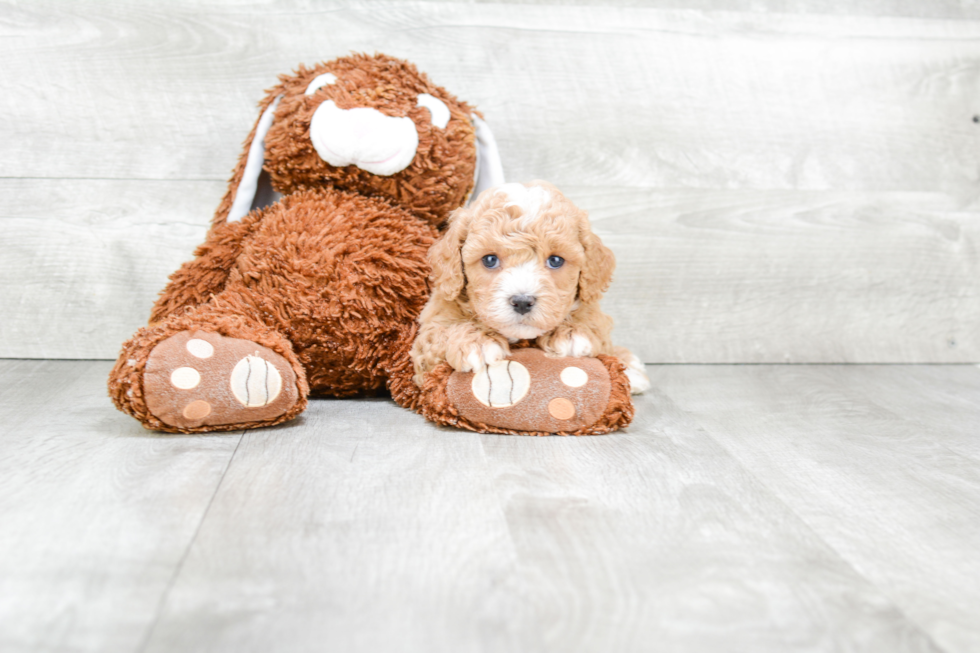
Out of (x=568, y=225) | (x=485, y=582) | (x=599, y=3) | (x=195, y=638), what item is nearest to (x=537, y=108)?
(x=599, y=3)

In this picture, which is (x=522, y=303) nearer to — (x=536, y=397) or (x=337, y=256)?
(x=536, y=397)

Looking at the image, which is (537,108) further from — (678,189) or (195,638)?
(195,638)

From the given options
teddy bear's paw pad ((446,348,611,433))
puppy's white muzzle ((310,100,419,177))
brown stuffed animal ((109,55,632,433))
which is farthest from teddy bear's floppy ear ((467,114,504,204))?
teddy bear's paw pad ((446,348,611,433))

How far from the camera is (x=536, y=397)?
0.97 meters

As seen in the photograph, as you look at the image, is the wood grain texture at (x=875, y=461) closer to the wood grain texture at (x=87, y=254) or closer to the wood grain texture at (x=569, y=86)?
the wood grain texture at (x=569, y=86)

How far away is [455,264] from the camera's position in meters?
0.99

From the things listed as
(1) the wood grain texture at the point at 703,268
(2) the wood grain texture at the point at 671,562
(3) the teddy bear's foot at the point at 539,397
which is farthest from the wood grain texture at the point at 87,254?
(2) the wood grain texture at the point at 671,562

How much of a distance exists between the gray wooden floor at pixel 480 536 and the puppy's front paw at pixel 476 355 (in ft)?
0.29

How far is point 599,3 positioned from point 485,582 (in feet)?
3.66

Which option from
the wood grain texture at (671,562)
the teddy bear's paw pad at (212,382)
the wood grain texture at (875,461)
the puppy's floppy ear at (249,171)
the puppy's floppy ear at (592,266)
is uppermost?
the puppy's floppy ear at (249,171)

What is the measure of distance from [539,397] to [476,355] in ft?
0.30

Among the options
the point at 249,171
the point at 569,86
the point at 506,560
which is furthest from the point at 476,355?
the point at 569,86

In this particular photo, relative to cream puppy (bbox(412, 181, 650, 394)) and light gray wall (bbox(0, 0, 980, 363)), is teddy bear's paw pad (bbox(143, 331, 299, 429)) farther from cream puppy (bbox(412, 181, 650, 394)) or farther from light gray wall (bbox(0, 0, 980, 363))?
light gray wall (bbox(0, 0, 980, 363))

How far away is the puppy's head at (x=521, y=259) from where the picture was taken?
952 mm
